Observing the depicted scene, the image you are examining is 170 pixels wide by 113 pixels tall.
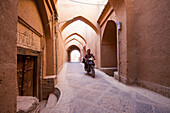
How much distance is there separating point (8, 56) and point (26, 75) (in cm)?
272

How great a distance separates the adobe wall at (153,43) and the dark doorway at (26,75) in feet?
14.0

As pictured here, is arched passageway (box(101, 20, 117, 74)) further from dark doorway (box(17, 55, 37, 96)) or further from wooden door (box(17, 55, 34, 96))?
wooden door (box(17, 55, 34, 96))

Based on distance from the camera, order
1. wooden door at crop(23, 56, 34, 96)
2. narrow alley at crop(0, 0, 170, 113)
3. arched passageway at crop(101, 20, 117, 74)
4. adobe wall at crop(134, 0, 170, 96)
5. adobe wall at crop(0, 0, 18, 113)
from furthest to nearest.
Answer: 1. arched passageway at crop(101, 20, 117, 74)
2. wooden door at crop(23, 56, 34, 96)
3. adobe wall at crop(134, 0, 170, 96)
4. narrow alley at crop(0, 0, 170, 113)
5. adobe wall at crop(0, 0, 18, 113)

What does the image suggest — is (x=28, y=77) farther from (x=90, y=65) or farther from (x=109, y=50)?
→ (x=109, y=50)

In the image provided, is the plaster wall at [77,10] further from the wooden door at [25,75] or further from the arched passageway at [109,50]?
the wooden door at [25,75]

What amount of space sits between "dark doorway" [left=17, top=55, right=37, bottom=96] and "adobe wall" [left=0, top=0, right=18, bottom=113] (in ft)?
7.27

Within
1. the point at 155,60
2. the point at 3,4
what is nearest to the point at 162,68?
the point at 155,60

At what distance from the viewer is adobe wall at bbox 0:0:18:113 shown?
94cm

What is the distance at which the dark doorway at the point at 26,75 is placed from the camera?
2975 mm

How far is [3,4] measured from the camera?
0.95 m

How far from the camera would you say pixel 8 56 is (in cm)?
102

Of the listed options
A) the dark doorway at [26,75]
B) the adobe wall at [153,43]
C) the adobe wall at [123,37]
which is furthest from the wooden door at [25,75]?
the adobe wall at [153,43]

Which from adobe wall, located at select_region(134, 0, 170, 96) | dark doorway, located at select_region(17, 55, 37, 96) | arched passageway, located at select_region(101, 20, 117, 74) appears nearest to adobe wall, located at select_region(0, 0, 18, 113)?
dark doorway, located at select_region(17, 55, 37, 96)

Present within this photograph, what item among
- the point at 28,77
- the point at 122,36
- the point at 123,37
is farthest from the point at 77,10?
the point at 28,77
